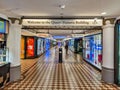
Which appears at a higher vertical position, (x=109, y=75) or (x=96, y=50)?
(x=96, y=50)

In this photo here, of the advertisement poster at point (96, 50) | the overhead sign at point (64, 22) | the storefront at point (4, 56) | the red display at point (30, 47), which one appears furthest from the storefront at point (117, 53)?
the red display at point (30, 47)

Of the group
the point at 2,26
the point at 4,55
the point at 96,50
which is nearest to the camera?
the point at 2,26

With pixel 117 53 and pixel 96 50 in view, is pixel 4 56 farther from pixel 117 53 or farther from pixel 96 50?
pixel 96 50

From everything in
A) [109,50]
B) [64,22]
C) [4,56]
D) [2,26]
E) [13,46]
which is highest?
[64,22]

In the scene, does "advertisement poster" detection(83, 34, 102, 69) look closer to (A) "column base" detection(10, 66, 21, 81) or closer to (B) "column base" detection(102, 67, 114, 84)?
(B) "column base" detection(102, 67, 114, 84)

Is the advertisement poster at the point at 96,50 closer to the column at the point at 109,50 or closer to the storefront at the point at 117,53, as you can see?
the column at the point at 109,50

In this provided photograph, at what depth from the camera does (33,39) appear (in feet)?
54.9

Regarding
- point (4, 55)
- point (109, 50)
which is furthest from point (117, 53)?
point (4, 55)

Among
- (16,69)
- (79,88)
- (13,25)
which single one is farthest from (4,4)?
(79,88)

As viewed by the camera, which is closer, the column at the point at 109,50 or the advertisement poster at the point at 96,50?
the column at the point at 109,50

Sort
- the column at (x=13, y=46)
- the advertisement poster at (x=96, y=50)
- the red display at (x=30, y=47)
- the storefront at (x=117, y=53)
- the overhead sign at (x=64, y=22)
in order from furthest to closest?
the red display at (x=30, y=47) < the advertisement poster at (x=96, y=50) < the column at (x=13, y=46) < the overhead sign at (x=64, y=22) < the storefront at (x=117, y=53)

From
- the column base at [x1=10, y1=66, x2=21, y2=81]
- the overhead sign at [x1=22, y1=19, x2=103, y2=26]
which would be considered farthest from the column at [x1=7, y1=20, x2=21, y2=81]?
the overhead sign at [x1=22, y1=19, x2=103, y2=26]

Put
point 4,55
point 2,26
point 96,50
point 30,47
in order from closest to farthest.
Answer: point 2,26 → point 4,55 → point 96,50 → point 30,47

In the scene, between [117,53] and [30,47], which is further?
[30,47]
